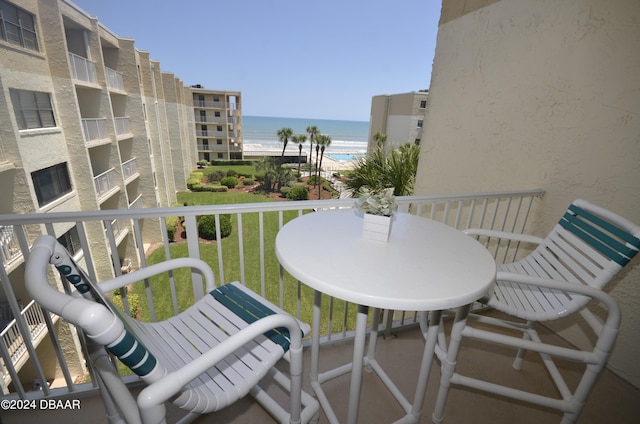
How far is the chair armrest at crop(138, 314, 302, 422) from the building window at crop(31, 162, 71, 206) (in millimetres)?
7750

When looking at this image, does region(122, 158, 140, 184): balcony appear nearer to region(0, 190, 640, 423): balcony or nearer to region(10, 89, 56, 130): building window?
region(10, 89, 56, 130): building window

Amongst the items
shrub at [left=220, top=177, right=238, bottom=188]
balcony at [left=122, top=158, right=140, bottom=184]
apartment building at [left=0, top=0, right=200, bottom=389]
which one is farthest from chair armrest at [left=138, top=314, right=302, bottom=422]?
shrub at [left=220, top=177, right=238, bottom=188]

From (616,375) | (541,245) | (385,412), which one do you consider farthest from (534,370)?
(385,412)

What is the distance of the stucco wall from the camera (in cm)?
165

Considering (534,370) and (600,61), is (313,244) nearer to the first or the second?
(534,370)

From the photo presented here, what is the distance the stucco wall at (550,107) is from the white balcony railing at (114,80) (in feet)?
35.6

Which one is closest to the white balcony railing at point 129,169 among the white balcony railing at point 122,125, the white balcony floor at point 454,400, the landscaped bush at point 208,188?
the white balcony railing at point 122,125

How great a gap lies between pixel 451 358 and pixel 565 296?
2.02 feet

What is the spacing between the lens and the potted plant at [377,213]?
1.19 meters

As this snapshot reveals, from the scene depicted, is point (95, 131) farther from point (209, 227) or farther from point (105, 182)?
point (209, 227)

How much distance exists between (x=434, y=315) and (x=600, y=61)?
1.90 metres

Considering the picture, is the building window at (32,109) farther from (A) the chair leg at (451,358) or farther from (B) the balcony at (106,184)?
(A) the chair leg at (451,358)

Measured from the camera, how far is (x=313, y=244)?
3.85 feet

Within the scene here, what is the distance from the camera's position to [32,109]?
621cm
